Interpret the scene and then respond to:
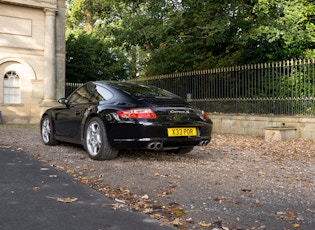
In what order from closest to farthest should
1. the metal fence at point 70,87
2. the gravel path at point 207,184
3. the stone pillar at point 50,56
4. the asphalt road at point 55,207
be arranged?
the asphalt road at point 55,207 < the gravel path at point 207,184 < the stone pillar at point 50,56 < the metal fence at point 70,87

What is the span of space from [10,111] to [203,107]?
10.3 m

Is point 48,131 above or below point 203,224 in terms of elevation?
above

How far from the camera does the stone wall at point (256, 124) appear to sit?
10.4m

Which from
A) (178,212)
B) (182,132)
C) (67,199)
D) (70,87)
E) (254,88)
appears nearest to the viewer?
(178,212)

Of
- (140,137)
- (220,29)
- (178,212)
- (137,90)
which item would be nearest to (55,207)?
→ (178,212)

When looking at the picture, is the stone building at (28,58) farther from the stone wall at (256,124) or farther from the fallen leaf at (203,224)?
the fallen leaf at (203,224)

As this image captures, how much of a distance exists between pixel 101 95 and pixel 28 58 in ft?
46.0

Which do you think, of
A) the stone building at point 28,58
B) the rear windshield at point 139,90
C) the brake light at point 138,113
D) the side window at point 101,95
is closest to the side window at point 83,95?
the side window at point 101,95

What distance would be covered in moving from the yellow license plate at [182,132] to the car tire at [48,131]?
3.15 meters

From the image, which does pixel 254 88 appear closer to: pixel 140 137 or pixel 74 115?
pixel 74 115

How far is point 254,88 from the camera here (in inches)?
464

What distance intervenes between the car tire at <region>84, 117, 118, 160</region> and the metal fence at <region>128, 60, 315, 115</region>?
22.1 feet

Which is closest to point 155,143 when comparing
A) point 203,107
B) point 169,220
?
point 169,220

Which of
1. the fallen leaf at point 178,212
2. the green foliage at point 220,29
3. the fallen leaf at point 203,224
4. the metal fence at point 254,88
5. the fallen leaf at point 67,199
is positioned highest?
the green foliage at point 220,29
